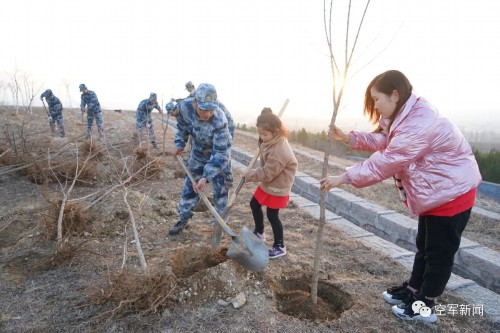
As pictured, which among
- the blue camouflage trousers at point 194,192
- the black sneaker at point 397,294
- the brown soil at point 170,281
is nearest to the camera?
the brown soil at point 170,281

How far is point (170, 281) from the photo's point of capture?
223 cm

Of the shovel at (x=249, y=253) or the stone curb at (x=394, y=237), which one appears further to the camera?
the stone curb at (x=394, y=237)

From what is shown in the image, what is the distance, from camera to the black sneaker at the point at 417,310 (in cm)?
216

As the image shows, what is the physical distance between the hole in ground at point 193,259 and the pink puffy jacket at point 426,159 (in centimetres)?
147

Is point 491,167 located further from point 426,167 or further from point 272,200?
point 426,167

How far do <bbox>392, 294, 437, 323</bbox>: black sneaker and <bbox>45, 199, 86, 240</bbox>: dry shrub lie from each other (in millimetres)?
2860

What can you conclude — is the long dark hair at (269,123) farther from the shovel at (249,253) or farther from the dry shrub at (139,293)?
the dry shrub at (139,293)

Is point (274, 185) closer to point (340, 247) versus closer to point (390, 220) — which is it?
point (340, 247)

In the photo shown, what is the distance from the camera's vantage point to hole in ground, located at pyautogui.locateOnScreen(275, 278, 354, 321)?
2.28 metres

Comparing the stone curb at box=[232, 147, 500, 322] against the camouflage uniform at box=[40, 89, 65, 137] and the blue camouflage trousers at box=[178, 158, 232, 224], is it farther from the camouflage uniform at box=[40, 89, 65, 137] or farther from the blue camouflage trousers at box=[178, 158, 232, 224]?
the camouflage uniform at box=[40, 89, 65, 137]

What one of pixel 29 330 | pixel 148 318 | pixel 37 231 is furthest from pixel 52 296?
pixel 37 231

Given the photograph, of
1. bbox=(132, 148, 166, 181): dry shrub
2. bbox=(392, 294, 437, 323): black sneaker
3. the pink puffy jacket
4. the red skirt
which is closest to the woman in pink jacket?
the pink puffy jacket

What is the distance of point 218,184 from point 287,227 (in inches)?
39.8

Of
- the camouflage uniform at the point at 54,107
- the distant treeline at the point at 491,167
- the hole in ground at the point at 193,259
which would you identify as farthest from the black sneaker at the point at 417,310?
the camouflage uniform at the point at 54,107
